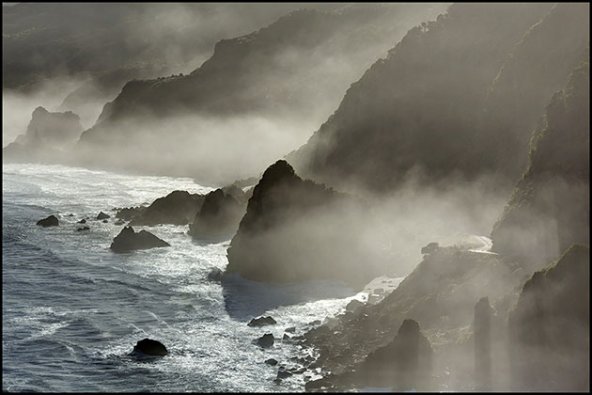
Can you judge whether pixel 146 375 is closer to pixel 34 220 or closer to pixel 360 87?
pixel 34 220

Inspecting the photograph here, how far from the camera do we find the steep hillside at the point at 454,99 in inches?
4380

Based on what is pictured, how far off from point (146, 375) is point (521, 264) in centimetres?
3338

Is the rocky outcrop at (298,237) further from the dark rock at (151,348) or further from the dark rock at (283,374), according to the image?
the dark rock at (283,374)

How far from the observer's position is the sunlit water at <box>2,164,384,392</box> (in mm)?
64125

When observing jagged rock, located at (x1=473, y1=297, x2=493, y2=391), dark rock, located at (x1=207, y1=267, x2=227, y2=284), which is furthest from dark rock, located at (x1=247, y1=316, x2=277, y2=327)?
jagged rock, located at (x1=473, y1=297, x2=493, y2=391)

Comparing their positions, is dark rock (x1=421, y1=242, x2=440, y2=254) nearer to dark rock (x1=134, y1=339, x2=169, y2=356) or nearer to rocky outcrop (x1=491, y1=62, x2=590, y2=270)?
rocky outcrop (x1=491, y1=62, x2=590, y2=270)

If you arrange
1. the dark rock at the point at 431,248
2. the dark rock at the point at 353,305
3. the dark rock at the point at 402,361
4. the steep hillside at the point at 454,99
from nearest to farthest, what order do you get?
1. the dark rock at the point at 402,361
2. the dark rock at the point at 353,305
3. the dark rock at the point at 431,248
4. the steep hillside at the point at 454,99

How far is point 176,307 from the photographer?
8281cm

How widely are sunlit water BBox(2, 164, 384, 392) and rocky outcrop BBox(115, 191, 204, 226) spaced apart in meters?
3.30

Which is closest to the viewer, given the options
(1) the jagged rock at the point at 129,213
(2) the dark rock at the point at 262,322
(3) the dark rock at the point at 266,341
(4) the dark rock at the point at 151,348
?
(4) the dark rock at the point at 151,348

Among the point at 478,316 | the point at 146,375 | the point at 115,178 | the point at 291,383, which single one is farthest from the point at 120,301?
the point at 115,178

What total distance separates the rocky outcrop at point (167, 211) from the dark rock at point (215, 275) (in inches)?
1298

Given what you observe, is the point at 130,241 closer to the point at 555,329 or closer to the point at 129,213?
the point at 129,213

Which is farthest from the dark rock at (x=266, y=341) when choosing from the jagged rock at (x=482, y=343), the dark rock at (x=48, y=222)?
the dark rock at (x=48, y=222)
